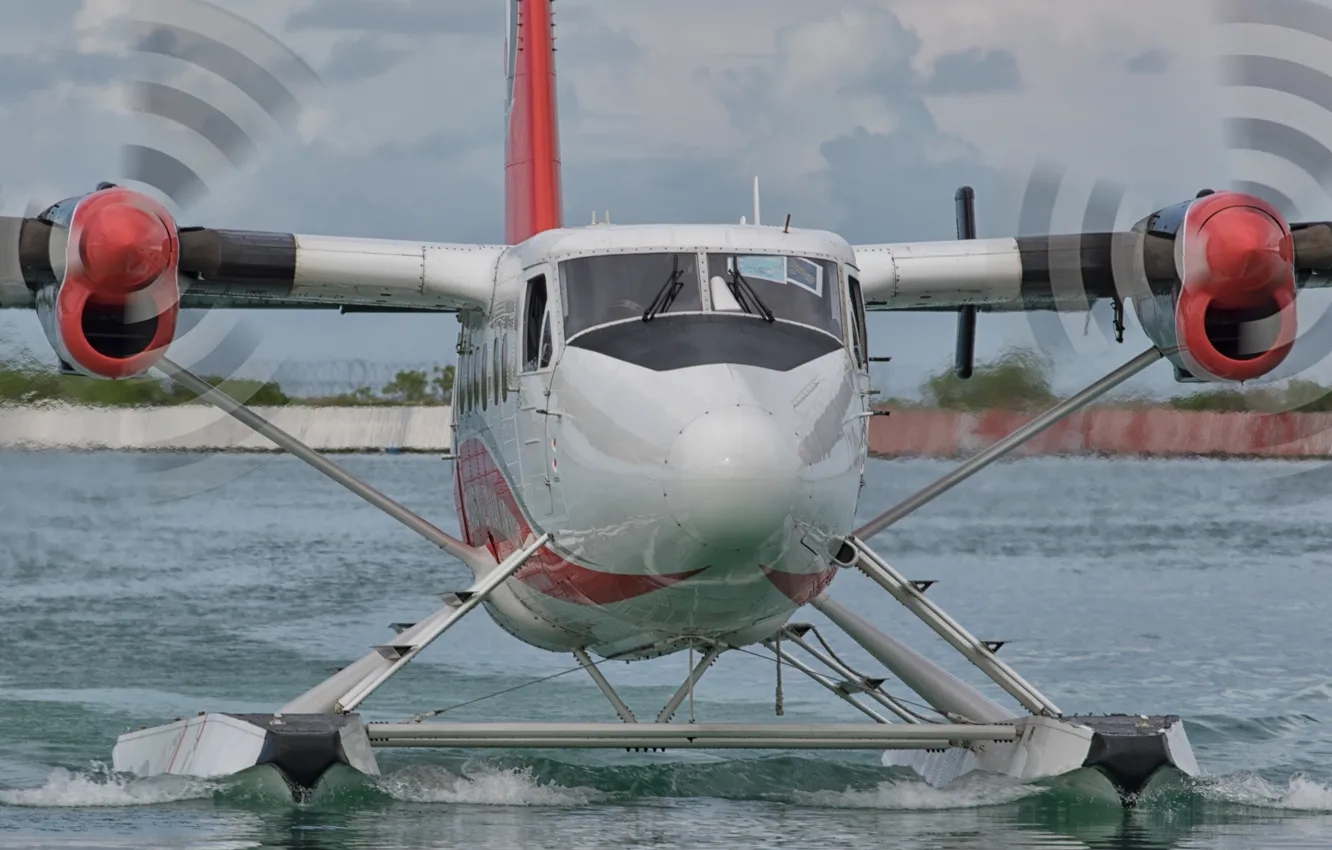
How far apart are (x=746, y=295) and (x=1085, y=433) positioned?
18.6 metres

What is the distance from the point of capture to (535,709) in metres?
16.7

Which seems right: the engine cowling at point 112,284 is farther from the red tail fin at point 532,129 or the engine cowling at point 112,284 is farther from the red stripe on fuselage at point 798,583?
the red tail fin at point 532,129

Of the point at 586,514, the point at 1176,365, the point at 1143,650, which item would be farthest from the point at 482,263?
the point at 1143,650

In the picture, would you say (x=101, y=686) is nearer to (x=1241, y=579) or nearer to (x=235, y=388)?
(x=235, y=388)

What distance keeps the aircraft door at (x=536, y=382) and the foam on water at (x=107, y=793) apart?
7.46 ft

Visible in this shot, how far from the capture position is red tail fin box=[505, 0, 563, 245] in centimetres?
1616

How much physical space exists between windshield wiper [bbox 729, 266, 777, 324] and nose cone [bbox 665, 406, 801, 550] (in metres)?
1.08

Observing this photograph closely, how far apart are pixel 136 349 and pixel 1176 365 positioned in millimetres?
6292

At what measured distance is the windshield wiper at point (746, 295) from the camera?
35.6 feet

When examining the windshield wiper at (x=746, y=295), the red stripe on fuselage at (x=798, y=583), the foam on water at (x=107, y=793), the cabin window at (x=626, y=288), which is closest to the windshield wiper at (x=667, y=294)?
the cabin window at (x=626, y=288)

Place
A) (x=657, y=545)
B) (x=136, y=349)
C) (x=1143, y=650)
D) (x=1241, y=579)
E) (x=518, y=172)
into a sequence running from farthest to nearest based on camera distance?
(x=1241, y=579) → (x=1143, y=650) → (x=518, y=172) → (x=136, y=349) → (x=657, y=545)

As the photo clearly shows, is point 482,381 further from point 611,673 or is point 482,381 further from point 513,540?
point 611,673

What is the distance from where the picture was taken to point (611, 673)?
1853 cm

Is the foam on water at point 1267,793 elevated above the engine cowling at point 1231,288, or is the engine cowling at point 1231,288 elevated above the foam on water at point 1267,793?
the engine cowling at point 1231,288
